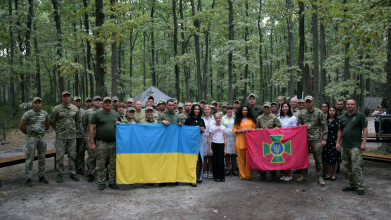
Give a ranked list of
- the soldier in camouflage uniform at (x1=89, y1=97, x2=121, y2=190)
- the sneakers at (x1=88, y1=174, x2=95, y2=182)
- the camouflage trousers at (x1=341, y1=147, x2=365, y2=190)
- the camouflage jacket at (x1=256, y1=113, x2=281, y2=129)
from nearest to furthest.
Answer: the camouflage trousers at (x1=341, y1=147, x2=365, y2=190) < the soldier in camouflage uniform at (x1=89, y1=97, x2=121, y2=190) < the sneakers at (x1=88, y1=174, x2=95, y2=182) < the camouflage jacket at (x1=256, y1=113, x2=281, y2=129)

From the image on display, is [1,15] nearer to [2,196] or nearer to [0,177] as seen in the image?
[0,177]

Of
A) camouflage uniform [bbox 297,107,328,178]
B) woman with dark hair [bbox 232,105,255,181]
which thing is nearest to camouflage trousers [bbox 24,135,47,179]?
woman with dark hair [bbox 232,105,255,181]

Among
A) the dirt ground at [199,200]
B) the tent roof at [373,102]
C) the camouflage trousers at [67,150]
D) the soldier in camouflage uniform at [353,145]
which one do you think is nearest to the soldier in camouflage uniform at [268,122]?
the dirt ground at [199,200]

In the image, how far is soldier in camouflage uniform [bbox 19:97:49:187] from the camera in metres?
6.14

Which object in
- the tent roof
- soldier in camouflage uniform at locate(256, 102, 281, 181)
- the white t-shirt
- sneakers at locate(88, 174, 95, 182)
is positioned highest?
the tent roof

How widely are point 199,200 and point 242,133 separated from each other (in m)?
2.42

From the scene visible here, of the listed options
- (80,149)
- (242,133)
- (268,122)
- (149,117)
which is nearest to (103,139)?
(149,117)

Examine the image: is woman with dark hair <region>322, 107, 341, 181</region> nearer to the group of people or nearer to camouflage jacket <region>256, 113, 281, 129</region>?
the group of people

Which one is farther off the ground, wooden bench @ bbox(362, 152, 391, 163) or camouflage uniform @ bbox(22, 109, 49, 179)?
camouflage uniform @ bbox(22, 109, 49, 179)

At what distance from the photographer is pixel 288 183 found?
6590mm

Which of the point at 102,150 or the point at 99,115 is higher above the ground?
the point at 99,115

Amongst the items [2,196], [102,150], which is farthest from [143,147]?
[2,196]

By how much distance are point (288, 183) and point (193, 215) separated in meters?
3.17

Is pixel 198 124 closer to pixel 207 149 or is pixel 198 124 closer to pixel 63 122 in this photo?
pixel 207 149
